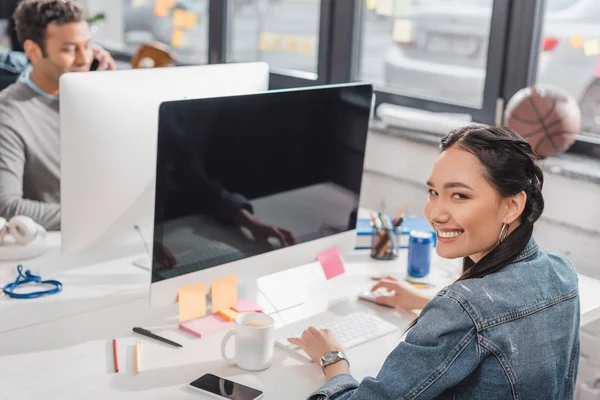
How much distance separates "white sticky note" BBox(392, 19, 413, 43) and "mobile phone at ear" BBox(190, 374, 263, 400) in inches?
80.1

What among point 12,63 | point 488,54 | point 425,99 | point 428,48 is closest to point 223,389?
point 488,54

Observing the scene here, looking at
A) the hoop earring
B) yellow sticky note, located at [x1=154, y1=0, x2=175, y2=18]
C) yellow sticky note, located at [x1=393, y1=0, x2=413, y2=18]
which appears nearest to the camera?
the hoop earring

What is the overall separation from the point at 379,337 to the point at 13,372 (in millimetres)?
691

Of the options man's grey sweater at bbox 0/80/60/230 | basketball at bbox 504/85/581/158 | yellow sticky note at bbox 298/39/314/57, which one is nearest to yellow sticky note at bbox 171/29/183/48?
yellow sticky note at bbox 298/39/314/57

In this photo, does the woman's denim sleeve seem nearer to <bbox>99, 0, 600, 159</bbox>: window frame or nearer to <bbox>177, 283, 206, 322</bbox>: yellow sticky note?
<bbox>177, 283, 206, 322</bbox>: yellow sticky note

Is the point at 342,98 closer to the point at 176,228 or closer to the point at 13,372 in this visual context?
the point at 176,228

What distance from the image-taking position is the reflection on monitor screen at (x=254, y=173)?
4.71 ft

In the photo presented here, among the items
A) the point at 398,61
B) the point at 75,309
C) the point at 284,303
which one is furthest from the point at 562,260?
the point at 398,61

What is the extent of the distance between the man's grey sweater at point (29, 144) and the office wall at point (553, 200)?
1.19m

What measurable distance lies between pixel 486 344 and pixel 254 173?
2.18 feet

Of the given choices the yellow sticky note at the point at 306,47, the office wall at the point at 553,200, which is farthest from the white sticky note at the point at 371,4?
the office wall at the point at 553,200

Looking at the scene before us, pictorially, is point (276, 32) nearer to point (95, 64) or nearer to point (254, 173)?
point (95, 64)

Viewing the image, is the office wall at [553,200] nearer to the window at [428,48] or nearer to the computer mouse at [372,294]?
the window at [428,48]

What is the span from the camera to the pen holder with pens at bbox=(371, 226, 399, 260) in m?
1.96
